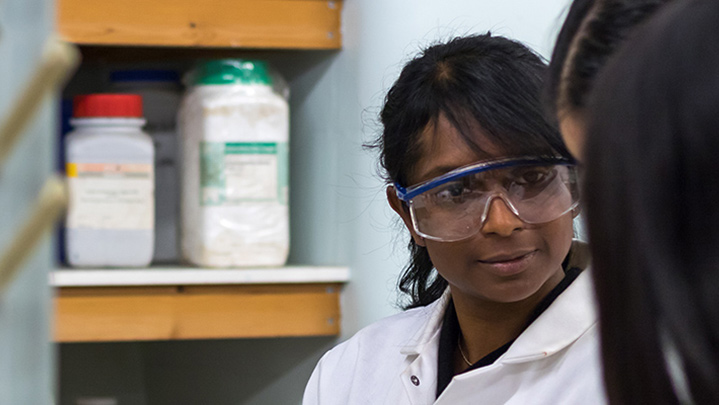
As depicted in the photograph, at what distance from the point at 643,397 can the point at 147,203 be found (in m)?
1.09

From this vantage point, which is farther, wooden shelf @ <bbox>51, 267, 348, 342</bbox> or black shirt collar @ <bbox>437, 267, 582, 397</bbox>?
wooden shelf @ <bbox>51, 267, 348, 342</bbox>

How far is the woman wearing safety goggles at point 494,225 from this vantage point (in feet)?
3.19

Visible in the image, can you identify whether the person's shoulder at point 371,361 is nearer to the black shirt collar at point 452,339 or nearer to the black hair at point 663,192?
the black shirt collar at point 452,339

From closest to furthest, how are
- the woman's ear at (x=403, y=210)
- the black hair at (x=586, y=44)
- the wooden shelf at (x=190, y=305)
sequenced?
the black hair at (x=586, y=44) → the woman's ear at (x=403, y=210) → the wooden shelf at (x=190, y=305)

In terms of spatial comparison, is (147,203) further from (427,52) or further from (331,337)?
(427,52)

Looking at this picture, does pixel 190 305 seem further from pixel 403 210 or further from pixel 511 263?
pixel 511 263

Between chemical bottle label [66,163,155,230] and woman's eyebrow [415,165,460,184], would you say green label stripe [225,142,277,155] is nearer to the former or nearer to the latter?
chemical bottle label [66,163,155,230]

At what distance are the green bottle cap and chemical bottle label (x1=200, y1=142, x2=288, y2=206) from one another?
112 mm

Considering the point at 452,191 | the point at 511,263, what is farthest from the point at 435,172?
the point at 511,263

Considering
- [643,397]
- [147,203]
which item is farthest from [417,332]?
[643,397]

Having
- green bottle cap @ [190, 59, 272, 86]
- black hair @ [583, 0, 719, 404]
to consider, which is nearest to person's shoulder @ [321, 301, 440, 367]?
green bottle cap @ [190, 59, 272, 86]

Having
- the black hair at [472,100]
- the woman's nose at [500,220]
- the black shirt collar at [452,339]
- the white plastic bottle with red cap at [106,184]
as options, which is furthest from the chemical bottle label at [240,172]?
the woman's nose at [500,220]

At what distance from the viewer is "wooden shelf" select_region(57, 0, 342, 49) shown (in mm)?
1387

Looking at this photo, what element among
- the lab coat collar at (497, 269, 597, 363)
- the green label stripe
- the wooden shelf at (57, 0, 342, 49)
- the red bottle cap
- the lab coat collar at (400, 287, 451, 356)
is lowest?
the lab coat collar at (400, 287, 451, 356)
